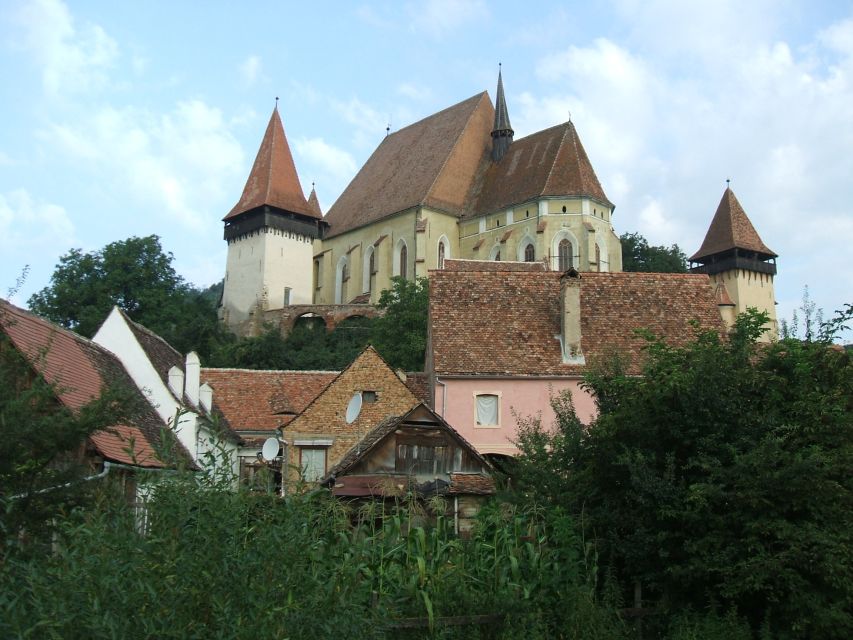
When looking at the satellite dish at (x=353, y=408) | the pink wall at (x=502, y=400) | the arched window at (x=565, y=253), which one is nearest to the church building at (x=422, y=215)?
the arched window at (x=565, y=253)

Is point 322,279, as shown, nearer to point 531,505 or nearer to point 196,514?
point 531,505

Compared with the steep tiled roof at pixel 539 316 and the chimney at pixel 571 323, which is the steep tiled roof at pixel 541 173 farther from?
the chimney at pixel 571 323

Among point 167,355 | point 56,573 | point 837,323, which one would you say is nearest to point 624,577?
point 837,323

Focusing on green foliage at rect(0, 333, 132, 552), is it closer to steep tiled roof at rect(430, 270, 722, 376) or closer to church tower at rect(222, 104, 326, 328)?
steep tiled roof at rect(430, 270, 722, 376)

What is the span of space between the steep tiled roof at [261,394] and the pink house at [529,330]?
654 centimetres

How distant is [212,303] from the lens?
7094cm

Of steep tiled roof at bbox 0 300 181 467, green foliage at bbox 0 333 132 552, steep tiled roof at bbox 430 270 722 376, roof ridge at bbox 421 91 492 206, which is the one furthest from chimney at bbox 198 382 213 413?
roof ridge at bbox 421 91 492 206

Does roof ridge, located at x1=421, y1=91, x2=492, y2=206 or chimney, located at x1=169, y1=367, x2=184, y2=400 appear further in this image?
roof ridge, located at x1=421, y1=91, x2=492, y2=206

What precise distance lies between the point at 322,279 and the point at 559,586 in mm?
60736

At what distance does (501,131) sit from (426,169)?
231 inches

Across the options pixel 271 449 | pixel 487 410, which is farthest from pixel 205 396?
pixel 487 410

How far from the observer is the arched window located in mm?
58719

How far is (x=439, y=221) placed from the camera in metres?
63.4

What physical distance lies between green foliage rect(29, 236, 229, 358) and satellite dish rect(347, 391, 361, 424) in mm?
33901
